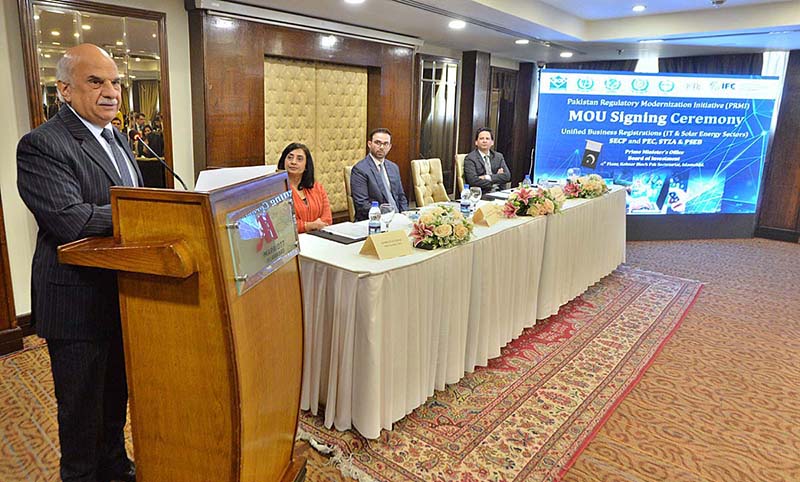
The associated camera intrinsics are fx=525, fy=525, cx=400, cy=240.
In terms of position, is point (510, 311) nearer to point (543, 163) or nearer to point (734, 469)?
point (734, 469)

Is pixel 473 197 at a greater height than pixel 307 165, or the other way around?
pixel 307 165

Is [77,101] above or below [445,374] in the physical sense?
above

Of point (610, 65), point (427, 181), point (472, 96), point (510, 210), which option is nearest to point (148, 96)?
point (427, 181)

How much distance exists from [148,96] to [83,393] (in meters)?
2.94

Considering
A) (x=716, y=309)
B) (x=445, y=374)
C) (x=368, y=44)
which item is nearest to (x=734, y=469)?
(x=445, y=374)

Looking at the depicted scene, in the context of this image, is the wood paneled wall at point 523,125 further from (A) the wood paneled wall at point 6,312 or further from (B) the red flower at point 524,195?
(A) the wood paneled wall at point 6,312

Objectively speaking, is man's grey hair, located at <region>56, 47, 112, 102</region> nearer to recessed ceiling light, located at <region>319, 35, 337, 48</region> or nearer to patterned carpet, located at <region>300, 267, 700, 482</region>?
patterned carpet, located at <region>300, 267, 700, 482</region>

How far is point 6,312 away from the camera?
Answer: 3105mm

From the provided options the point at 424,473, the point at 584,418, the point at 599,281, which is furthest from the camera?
the point at 599,281

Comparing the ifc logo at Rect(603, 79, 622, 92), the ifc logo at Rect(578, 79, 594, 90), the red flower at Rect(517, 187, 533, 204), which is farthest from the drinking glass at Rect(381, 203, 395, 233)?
the ifc logo at Rect(603, 79, 622, 92)

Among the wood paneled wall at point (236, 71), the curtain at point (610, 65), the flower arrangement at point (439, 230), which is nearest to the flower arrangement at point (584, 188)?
the flower arrangement at point (439, 230)

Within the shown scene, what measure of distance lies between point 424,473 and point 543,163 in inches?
184

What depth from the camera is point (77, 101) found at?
1.52 metres

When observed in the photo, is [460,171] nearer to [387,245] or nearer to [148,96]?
[148,96]
